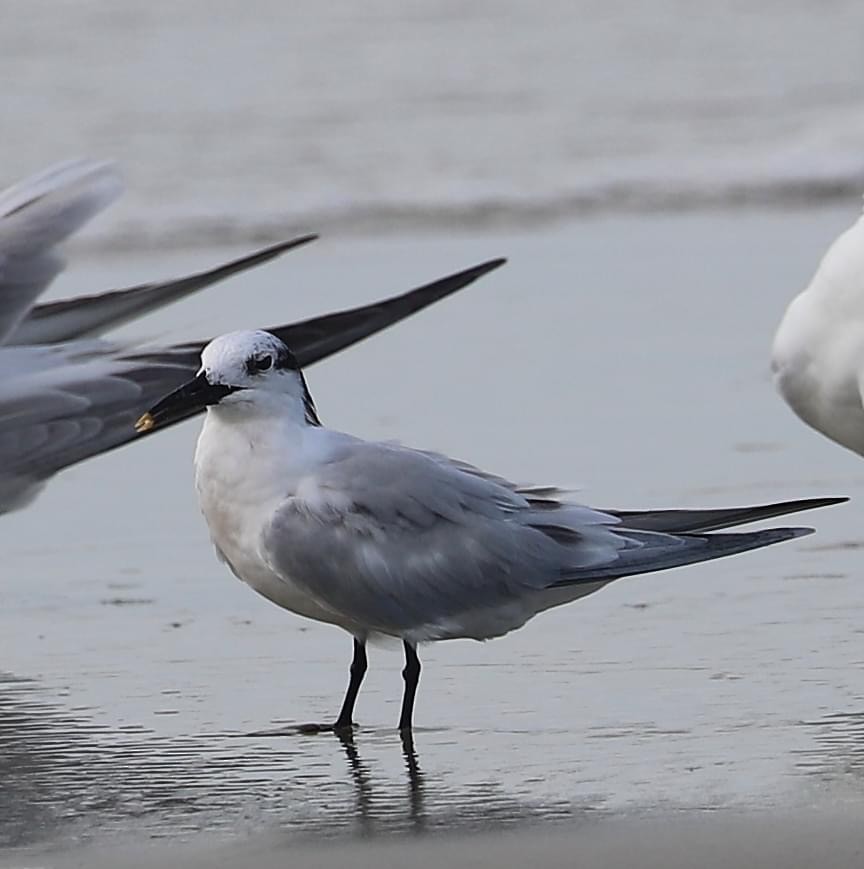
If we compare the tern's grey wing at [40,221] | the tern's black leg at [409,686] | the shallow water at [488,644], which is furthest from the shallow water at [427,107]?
the tern's black leg at [409,686]

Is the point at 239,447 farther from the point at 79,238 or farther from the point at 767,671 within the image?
the point at 79,238

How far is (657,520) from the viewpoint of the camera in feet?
12.2

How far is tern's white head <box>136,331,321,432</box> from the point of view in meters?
3.62

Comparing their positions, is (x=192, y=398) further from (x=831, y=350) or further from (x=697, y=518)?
(x=831, y=350)

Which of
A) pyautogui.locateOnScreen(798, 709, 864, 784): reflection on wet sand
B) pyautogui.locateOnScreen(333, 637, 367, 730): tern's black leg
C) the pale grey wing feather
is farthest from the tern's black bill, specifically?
pyautogui.locateOnScreen(798, 709, 864, 784): reflection on wet sand

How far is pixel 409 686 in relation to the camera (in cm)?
355

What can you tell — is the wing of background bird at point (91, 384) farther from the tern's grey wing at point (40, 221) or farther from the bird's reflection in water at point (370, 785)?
the bird's reflection in water at point (370, 785)

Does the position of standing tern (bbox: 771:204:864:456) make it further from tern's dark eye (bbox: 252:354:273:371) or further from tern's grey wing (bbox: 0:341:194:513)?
tern's grey wing (bbox: 0:341:194:513)

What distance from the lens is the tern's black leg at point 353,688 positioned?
140 inches

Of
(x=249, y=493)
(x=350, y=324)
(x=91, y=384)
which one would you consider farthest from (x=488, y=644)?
(x=91, y=384)

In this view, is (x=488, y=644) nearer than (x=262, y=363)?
No

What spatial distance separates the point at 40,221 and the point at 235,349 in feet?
5.55

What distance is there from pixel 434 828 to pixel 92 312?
2.40 metres

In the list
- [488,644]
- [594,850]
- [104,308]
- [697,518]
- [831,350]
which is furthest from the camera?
[104,308]
